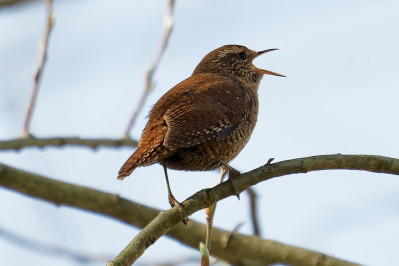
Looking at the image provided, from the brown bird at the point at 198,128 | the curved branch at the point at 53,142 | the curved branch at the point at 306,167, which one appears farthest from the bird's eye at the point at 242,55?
the curved branch at the point at 306,167

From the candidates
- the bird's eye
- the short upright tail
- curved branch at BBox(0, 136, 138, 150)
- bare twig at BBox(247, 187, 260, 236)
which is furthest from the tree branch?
the bird's eye

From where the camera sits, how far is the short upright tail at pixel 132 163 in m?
3.04

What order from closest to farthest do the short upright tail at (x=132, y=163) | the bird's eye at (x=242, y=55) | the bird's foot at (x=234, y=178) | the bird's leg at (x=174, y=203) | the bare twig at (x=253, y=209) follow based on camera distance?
1. the bird's leg at (x=174, y=203)
2. the bird's foot at (x=234, y=178)
3. the short upright tail at (x=132, y=163)
4. the bare twig at (x=253, y=209)
5. the bird's eye at (x=242, y=55)

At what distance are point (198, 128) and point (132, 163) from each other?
0.46 metres

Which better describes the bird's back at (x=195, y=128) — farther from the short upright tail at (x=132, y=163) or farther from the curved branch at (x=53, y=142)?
the curved branch at (x=53, y=142)

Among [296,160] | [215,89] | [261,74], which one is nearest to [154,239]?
[296,160]

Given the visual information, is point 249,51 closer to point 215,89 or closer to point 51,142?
point 215,89

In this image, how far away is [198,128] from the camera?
3393 millimetres

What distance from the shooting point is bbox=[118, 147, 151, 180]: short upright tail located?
304 centimetres

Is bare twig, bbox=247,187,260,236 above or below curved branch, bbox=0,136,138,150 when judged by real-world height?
below

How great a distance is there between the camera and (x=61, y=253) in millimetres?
4137

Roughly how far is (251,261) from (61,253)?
3.93ft

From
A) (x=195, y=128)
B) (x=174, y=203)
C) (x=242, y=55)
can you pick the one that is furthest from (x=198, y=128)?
(x=242, y=55)

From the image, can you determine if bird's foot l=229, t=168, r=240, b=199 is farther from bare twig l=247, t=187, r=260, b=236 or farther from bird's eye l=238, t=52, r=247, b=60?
bird's eye l=238, t=52, r=247, b=60
